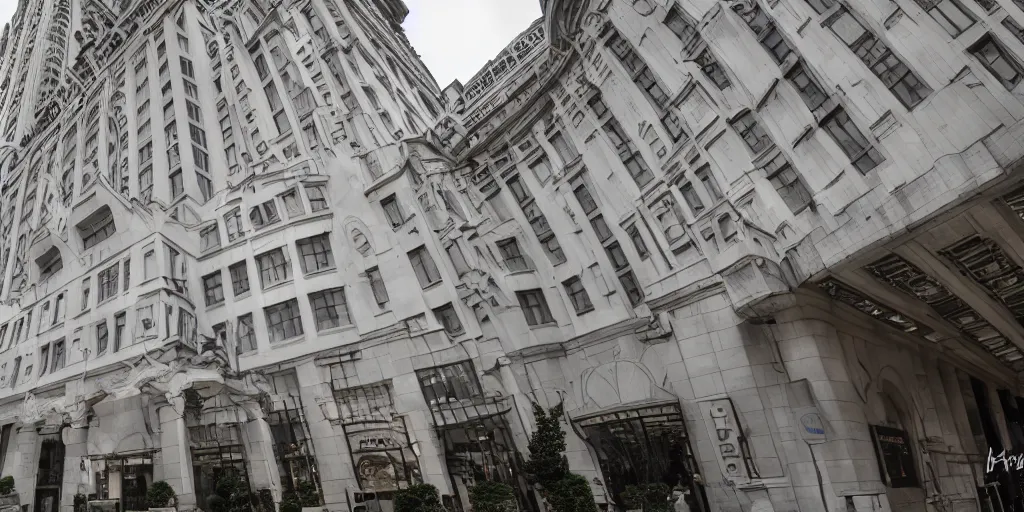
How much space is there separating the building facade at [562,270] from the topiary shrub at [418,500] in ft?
4.03

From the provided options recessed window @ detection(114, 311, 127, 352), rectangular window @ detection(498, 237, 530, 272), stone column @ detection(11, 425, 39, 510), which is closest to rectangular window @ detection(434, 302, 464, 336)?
rectangular window @ detection(498, 237, 530, 272)

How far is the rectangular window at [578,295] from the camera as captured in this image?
73.8 ft

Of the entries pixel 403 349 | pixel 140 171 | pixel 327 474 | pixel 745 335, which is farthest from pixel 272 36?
pixel 745 335

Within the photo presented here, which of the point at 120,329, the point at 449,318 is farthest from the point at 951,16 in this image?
the point at 120,329

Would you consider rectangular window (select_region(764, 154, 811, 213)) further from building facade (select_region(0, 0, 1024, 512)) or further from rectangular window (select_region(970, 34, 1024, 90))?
rectangular window (select_region(970, 34, 1024, 90))

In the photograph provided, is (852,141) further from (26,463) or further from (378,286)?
(26,463)

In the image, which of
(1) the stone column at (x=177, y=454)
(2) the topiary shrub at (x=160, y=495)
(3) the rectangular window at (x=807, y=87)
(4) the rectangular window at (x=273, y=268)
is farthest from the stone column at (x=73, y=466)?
(3) the rectangular window at (x=807, y=87)

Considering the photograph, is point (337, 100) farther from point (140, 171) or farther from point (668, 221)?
point (668, 221)

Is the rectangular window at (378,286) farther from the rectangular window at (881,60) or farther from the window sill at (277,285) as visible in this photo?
the rectangular window at (881,60)

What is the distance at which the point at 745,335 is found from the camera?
1827 centimetres

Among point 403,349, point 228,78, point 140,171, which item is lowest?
point 403,349

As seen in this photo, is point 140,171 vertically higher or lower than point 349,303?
higher

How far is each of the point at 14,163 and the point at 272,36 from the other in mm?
21218

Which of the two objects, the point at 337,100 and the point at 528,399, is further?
the point at 337,100
